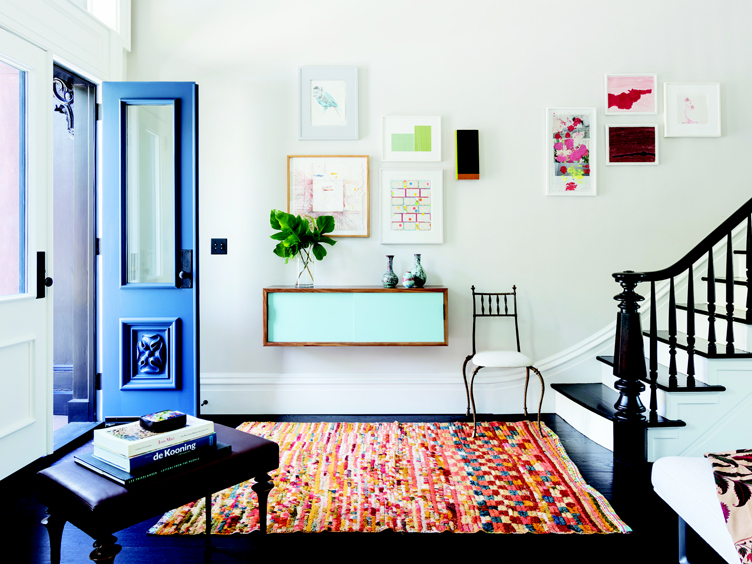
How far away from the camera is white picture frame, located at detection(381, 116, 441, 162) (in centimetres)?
346

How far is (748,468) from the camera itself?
1.36 meters

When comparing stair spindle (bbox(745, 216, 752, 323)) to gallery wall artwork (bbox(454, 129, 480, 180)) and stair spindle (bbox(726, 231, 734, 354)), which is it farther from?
gallery wall artwork (bbox(454, 129, 480, 180))

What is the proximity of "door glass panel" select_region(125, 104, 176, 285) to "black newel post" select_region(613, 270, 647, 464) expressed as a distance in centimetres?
272

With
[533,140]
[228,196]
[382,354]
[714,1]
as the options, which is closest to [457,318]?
[382,354]

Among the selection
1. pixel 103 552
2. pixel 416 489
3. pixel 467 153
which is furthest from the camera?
pixel 467 153

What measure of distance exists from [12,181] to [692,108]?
425 centimetres

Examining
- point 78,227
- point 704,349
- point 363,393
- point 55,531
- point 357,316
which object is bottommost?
point 363,393

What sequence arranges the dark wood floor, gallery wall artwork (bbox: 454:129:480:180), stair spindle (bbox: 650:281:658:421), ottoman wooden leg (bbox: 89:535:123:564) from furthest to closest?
gallery wall artwork (bbox: 454:129:480:180)
stair spindle (bbox: 650:281:658:421)
the dark wood floor
ottoman wooden leg (bbox: 89:535:123:564)

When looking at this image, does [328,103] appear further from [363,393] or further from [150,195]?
[363,393]

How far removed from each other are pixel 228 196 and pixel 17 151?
50.0 inches

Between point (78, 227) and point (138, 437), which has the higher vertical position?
point (78, 227)

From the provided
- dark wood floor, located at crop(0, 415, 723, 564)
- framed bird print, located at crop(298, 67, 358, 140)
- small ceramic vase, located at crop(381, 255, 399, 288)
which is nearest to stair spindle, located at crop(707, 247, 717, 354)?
dark wood floor, located at crop(0, 415, 723, 564)

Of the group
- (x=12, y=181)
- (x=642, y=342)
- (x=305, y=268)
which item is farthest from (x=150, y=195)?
(x=642, y=342)

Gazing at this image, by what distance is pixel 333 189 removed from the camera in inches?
137
